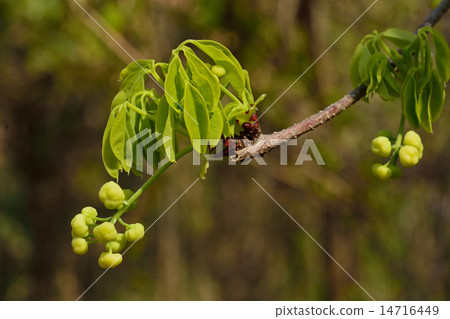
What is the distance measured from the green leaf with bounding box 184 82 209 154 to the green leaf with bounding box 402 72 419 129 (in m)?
0.59

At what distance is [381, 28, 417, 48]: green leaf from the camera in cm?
149

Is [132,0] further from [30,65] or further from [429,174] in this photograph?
[429,174]

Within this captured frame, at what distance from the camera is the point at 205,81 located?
3.77 ft

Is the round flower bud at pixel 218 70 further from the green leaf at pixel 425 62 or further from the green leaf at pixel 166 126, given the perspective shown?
the green leaf at pixel 425 62

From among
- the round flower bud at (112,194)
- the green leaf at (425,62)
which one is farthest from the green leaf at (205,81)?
the green leaf at (425,62)

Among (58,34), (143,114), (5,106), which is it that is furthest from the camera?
(5,106)

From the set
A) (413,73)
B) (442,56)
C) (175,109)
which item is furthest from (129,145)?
(442,56)

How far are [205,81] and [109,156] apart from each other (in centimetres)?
30

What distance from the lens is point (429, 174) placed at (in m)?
3.62

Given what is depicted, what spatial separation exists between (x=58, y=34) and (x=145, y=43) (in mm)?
592

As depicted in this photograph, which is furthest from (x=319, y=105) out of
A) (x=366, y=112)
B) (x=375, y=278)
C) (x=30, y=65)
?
(x=30, y=65)

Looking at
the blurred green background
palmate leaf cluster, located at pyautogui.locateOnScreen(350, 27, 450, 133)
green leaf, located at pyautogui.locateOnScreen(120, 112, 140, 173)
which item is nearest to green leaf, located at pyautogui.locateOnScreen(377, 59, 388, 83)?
palmate leaf cluster, located at pyautogui.locateOnScreen(350, 27, 450, 133)

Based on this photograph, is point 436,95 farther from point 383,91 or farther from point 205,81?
point 205,81

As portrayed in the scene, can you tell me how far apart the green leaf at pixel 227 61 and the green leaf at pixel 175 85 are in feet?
0.35
